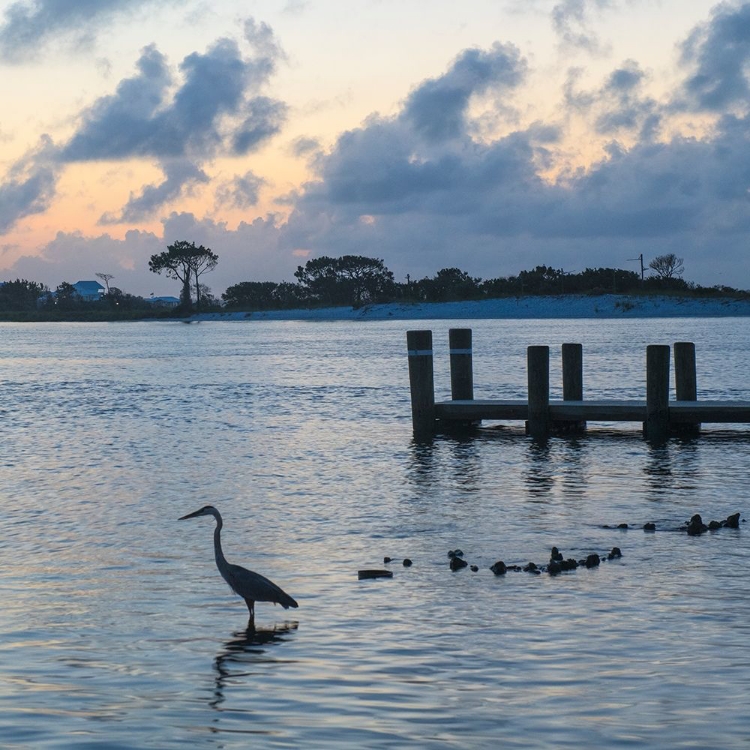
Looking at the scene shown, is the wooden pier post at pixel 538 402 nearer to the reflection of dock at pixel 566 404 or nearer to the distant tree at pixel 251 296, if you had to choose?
the reflection of dock at pixel 566 404

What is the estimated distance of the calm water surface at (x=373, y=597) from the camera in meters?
7.01

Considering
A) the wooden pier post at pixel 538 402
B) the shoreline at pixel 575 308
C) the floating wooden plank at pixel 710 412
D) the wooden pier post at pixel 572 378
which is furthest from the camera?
the shoreline at pixel 575 308

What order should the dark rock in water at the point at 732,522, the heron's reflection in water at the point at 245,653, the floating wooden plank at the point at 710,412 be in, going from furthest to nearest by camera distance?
the floating wooden plank at the point at 710,412, the dark rock in water at the point at 732,522, the heron's reflection in water at the point at 245,653

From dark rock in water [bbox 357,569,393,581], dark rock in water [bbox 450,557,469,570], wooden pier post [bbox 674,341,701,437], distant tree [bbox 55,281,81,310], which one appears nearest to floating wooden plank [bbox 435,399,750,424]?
wooden pier post [bbox 674,341,701,437]

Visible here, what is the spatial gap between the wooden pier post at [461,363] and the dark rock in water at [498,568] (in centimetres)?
1229

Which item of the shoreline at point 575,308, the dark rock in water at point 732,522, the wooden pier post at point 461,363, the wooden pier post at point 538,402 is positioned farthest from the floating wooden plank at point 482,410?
the shoreline at point 575,308

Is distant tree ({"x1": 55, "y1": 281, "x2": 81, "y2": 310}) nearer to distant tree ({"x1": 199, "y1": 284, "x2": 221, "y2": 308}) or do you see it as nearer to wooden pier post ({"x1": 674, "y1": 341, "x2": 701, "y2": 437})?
distant tree ({"x1": 199, "y1": 284, "x2": 221, "y2": 308})

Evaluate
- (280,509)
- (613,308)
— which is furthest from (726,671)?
(613,308)

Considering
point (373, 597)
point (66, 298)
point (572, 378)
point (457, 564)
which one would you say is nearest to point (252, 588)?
point (373, 597)

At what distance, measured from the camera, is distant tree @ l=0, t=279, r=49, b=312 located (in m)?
194

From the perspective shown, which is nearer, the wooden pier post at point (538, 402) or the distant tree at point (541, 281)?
the wooden pier post at point (538, 402)

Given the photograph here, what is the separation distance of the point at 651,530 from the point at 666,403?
8.58 metres

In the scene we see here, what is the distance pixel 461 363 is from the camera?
76.9 ft

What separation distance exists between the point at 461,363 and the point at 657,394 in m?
4.47
